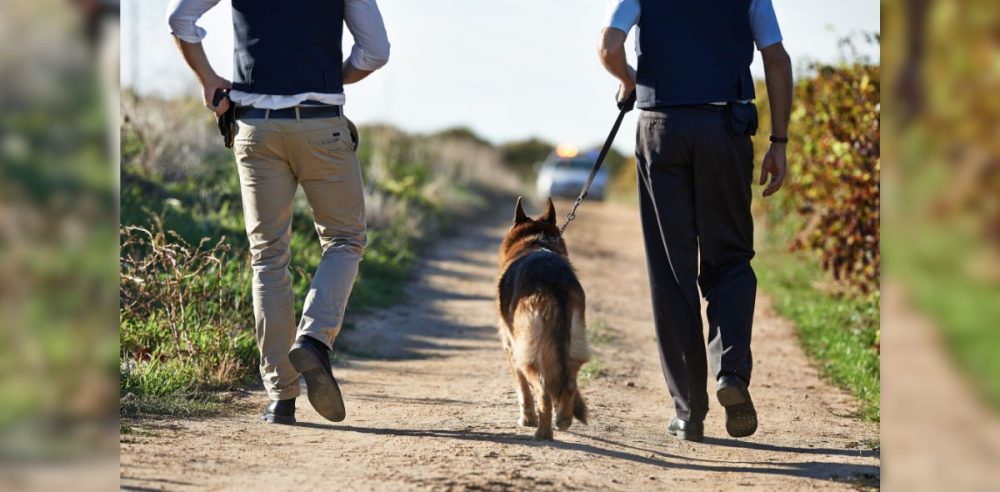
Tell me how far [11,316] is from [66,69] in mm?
437

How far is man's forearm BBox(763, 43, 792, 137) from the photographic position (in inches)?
200

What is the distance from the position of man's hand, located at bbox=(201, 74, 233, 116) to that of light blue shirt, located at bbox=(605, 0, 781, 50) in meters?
1.76

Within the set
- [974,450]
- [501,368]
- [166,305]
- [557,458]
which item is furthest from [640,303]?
[974,450]

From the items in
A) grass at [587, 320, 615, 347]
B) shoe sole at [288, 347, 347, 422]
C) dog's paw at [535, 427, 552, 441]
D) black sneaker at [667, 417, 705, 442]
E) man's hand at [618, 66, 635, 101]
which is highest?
man's hand at [618, 66, 635, 101]

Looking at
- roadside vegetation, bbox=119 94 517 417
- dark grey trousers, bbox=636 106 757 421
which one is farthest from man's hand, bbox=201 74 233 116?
dark grey trousers, bbox=636 106 757 421

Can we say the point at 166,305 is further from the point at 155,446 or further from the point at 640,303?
the point at 640,303

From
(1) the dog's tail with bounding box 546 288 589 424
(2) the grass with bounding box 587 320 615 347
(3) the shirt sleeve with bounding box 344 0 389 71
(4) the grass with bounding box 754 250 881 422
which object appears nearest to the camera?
(1) the dog's tail with bounding box 546 288 589 424

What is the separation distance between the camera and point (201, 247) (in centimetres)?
862

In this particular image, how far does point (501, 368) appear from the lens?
739 cm

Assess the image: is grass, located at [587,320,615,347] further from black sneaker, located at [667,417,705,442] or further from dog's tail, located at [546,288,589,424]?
dog's tail, located at [546,288,589,424]

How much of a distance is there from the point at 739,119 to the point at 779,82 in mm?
274


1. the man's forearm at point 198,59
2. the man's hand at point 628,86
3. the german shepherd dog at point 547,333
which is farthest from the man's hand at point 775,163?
the man's forearm at point 198,59

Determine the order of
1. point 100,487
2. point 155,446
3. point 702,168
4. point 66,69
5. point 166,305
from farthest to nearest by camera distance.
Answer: point 166,305 < point 702,168 < point 155,446 < point 100,487 < point 66,69

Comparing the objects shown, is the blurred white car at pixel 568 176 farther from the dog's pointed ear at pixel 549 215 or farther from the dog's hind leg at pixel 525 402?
the dog's hind leg at pixel 525 402
